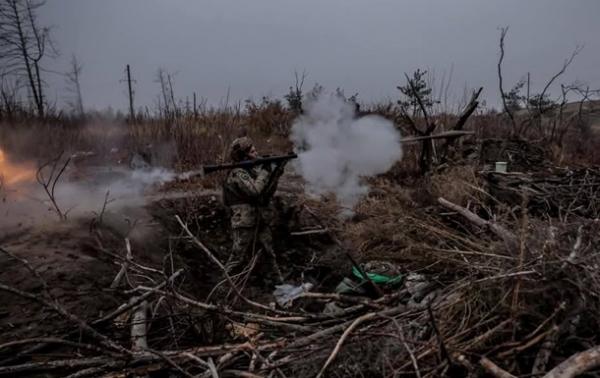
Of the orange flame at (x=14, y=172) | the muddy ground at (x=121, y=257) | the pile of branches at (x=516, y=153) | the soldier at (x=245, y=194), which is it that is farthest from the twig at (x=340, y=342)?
the orange flame at (x=14, y=172)

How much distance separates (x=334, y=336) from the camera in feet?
8.11

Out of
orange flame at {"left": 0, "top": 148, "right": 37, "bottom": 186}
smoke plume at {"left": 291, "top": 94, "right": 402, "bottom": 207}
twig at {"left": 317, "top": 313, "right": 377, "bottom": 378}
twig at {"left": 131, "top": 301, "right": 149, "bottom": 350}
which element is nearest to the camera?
twig at {"left": 317, "top": 313, "right": 377, "bottom": 378}

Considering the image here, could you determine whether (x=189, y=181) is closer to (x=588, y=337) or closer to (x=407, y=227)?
(x=407, y=227)

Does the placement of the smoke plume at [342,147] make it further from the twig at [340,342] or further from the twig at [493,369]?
the twig at [493,369]

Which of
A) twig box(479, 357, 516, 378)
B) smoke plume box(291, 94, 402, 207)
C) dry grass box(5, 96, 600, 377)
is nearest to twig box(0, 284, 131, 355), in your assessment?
dry grass box(5, 96, 600, 377)

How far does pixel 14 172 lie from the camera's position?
9.11m

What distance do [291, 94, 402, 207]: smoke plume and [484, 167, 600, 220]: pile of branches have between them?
81.4 inches

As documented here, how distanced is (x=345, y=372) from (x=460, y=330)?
680 mm

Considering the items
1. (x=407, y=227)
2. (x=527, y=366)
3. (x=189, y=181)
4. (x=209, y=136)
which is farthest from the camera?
(x=209, y=136)

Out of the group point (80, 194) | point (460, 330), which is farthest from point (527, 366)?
point (80, 194)

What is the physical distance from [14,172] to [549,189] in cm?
1022

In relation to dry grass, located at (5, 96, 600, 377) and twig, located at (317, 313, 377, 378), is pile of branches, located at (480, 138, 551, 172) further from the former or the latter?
twig, located at (317, 313, 377, 378)

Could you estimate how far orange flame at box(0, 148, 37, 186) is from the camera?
28.3 feet

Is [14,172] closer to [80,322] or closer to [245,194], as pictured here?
[245,194]
